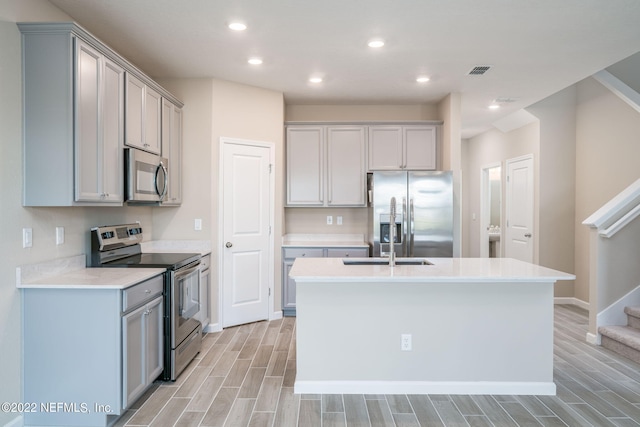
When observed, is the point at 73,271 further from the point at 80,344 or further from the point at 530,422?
the point at 530,422

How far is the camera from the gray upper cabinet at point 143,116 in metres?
3.07

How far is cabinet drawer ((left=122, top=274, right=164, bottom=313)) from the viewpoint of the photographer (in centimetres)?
240

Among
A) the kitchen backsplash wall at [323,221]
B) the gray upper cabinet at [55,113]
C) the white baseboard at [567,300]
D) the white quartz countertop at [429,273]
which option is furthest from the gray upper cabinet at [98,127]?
the white baseboard at [567,300]

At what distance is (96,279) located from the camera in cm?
248

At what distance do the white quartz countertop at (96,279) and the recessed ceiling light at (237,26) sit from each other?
1.92 metres

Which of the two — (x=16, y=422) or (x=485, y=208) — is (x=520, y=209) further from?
(x=16, y=422)

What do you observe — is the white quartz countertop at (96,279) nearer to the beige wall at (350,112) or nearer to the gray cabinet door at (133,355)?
the gray cabinet door at (133,355)

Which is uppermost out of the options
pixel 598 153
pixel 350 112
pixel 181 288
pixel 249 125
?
pixel 350 112

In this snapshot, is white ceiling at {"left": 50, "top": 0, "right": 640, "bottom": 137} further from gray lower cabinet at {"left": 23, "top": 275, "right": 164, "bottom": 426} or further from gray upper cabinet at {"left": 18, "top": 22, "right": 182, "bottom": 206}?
gray lower cabinet at {"left": 23, "top": 275, "right": 164, "bottom": 426}

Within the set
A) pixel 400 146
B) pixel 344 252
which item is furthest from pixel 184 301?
pixel 400 146

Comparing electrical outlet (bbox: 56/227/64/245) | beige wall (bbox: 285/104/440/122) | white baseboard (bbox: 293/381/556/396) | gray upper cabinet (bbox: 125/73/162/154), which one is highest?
beige wall (bbox: 285/104/440/122)

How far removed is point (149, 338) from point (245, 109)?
2.70 metres

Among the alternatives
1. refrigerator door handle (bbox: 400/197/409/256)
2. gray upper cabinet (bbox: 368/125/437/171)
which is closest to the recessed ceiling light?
gray upper cabinet (bbox: 368/125/437/171)

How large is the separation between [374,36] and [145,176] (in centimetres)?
220
